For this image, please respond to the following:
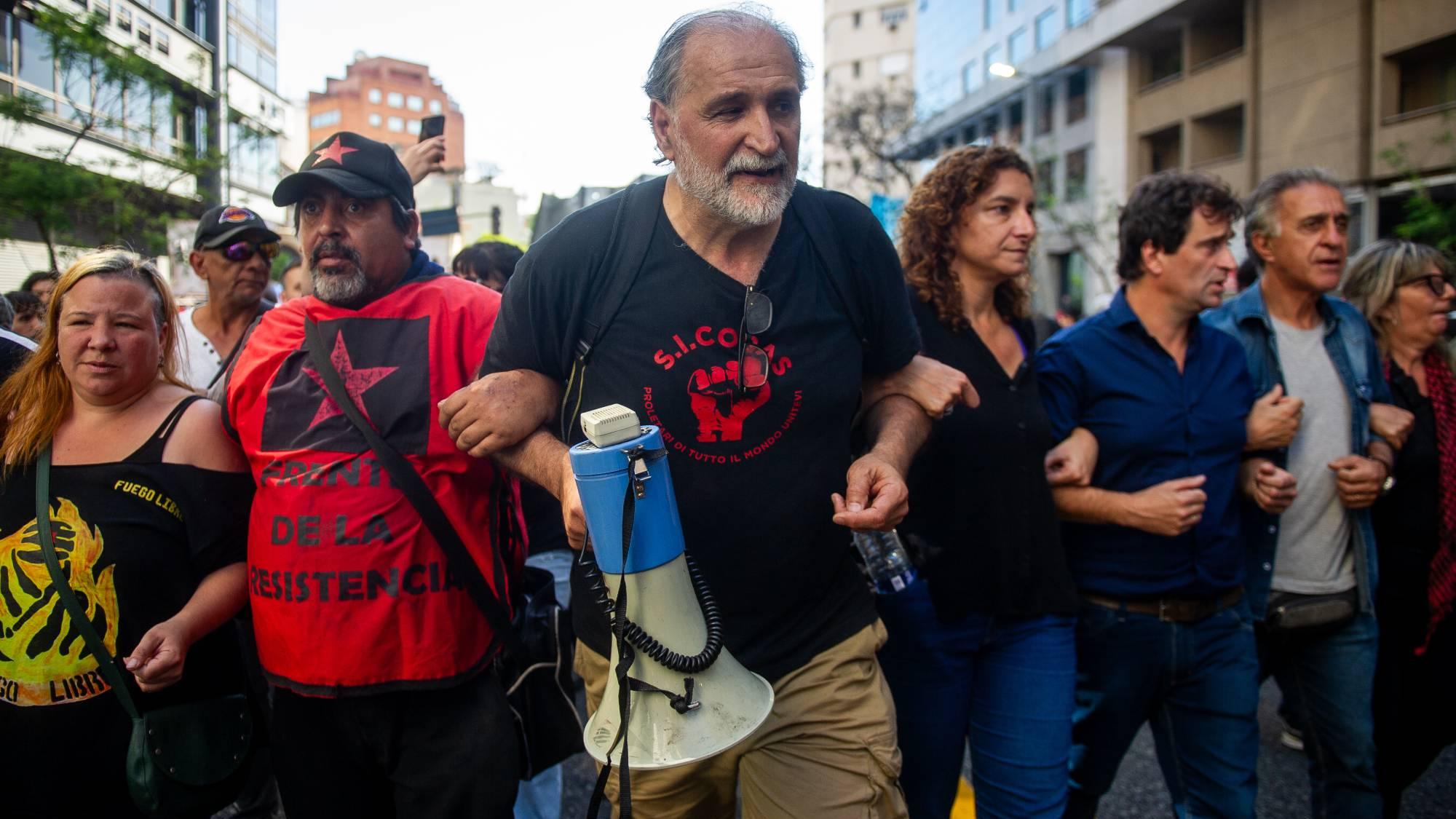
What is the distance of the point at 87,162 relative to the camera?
13133 mm

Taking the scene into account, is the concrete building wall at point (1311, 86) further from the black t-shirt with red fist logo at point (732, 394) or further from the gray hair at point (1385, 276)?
the black t-shirt with red fist logo at point (732, 394)

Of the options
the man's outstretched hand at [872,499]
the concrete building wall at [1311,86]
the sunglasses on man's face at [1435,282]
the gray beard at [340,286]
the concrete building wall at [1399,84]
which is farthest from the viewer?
the concrete building wall at [1311,86]

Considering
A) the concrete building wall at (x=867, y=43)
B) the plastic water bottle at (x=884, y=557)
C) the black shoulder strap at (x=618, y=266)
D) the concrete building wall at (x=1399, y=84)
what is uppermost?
the concrete building wall at (x=867, y=43)

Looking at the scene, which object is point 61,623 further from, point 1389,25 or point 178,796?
point 1389,25

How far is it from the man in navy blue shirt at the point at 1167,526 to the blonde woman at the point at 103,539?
2.25m

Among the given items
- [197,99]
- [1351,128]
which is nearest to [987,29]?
[1351,128]

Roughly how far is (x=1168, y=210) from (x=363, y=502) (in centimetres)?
237

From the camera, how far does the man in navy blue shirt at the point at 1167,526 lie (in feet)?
9.02

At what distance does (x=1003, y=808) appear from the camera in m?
2.67

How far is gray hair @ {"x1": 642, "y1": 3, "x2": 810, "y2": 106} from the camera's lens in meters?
2.00

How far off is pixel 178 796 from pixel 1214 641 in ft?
8.83

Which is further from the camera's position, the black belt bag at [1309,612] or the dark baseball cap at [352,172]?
the black belt bag at [1309,612]

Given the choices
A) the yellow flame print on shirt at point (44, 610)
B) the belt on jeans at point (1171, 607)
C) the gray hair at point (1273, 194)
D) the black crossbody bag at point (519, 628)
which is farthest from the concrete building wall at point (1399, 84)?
the yellow flame print on shirt at point (44, 610)

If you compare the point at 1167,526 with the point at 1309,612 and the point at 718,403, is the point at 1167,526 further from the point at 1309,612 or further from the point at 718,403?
the point at 718,403
